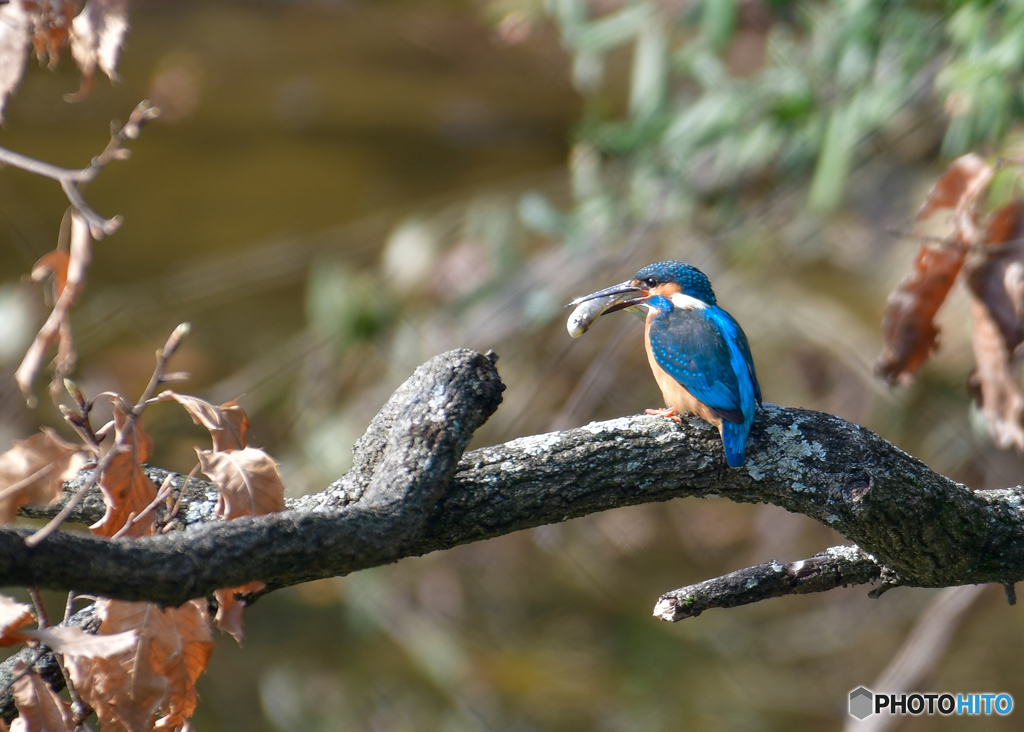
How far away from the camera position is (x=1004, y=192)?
2678 mm

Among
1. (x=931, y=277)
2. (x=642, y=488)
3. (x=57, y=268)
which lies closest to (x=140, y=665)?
(x=57, y=268)

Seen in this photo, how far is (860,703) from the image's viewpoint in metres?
4.19

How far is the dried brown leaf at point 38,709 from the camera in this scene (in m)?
1.28

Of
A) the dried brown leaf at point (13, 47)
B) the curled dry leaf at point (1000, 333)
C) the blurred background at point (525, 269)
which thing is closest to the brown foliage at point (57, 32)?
the dried brown leaf at point (13, 47)

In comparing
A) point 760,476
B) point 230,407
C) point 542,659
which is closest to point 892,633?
point 542,659

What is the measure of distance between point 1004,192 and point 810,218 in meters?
2.18

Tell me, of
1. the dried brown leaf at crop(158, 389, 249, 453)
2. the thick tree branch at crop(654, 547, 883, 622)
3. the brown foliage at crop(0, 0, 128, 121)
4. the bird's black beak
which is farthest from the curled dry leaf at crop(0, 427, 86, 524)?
the bird's black beak

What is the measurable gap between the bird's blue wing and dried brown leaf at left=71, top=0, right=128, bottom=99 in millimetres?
1242

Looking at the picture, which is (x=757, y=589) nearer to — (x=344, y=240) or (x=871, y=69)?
(x=871, y=69)

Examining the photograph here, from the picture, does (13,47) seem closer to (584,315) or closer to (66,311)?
(66,311)

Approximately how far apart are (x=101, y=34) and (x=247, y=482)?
3.14ft

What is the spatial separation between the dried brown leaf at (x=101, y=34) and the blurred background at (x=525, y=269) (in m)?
2.25

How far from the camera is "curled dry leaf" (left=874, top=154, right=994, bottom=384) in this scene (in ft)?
7.27

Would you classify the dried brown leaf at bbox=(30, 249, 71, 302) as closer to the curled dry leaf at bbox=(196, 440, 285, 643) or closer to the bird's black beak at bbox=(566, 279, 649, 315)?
the curled dry leaf at bbox=(196, 440, 285, 643)
